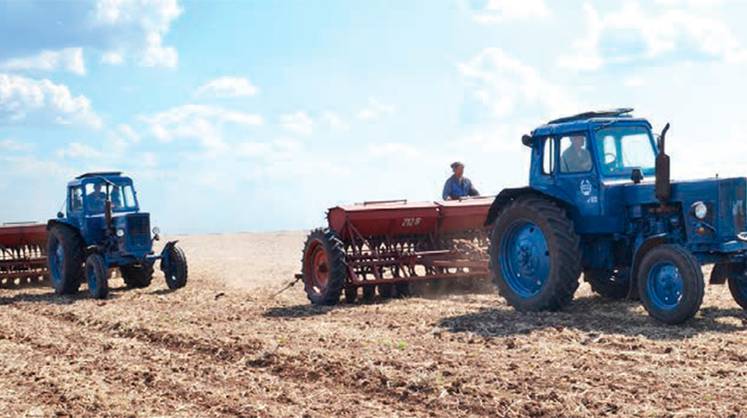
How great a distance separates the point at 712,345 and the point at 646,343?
563 mm

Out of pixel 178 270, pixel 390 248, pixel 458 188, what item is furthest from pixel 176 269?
pixel 458 188

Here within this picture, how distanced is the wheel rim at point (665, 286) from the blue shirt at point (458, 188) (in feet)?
20.0

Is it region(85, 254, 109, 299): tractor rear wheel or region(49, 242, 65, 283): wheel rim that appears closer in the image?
region(85, 254, 109, 299): tractor rear wheel

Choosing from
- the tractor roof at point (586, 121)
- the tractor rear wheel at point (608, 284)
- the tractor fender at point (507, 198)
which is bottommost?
the tractor rear wheel at point (608, 284)

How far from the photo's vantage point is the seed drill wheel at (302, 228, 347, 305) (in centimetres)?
1298

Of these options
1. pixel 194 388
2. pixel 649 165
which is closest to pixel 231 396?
pixel 194 388

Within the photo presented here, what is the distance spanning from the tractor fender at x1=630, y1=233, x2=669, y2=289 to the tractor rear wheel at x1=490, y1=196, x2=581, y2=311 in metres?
0.68

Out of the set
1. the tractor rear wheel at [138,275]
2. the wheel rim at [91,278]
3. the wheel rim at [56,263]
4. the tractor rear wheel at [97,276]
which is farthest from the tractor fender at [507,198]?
the wheel rim at [56,263]

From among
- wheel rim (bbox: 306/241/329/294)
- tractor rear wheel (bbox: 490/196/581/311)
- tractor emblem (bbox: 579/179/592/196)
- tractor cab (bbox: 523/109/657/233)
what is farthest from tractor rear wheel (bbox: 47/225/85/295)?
tractor emblem (bbox: 579/179/592/196)

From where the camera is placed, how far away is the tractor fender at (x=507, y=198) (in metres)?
11.2

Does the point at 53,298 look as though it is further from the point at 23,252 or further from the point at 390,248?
the point at 390,248

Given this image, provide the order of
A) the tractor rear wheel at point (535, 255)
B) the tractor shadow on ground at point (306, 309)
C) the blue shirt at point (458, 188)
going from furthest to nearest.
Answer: the blue shirt at point (458, 188) → the tractor shadow on ground at point (306, 309) → the tractor rear wheel at point (535, 255)

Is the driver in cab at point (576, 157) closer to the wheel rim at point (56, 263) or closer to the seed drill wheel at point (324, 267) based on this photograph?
the seed drill wheel at point (324, 267)

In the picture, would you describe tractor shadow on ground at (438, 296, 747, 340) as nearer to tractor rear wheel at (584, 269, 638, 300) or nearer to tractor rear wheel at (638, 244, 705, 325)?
tractor rear wheel at (638, 244, 705, 325)
